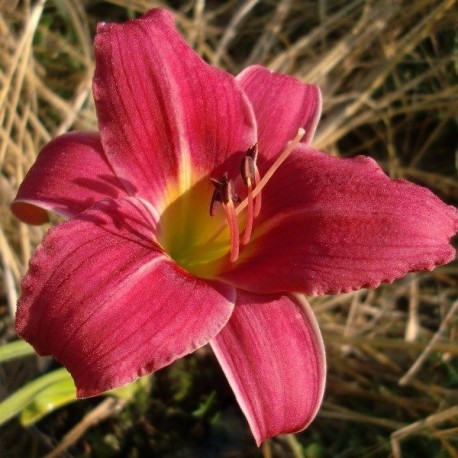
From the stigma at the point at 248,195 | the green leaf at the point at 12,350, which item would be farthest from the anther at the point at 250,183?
the green leaf at the point at 12,350

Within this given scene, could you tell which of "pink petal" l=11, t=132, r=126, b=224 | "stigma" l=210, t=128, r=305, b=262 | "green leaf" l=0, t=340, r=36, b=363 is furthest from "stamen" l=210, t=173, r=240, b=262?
"green leaf" l=0, t=340, r=36, b=363

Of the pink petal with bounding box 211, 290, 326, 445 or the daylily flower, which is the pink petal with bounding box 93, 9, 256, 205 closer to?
the daylily flower

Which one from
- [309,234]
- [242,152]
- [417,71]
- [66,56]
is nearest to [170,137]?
[242,152]

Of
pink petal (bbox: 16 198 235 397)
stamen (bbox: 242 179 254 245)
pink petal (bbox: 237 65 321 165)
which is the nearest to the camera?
pink petal (bbox: 16 198 235 397)

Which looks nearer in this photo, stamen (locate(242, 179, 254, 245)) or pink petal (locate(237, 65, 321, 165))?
stamen (locate(242, 179, 254, 245))

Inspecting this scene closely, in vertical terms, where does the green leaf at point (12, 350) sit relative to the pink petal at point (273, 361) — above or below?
below

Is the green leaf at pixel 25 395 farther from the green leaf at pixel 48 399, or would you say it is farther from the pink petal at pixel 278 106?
the pink petal at pixel 278 106
